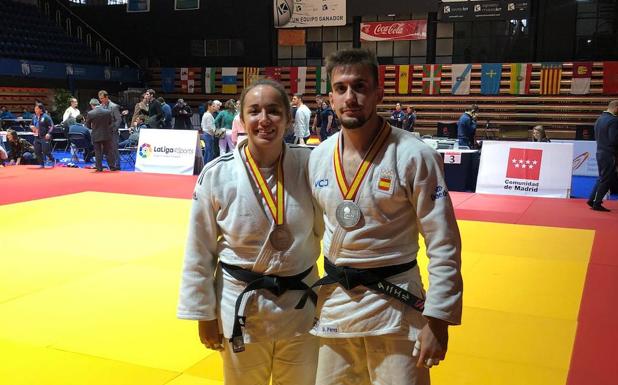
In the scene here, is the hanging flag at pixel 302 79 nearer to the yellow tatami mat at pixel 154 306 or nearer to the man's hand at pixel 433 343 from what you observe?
the yellow tatami mat at pixel 154 306

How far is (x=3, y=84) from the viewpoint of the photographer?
803 inches

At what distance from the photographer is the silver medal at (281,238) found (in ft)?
7.89

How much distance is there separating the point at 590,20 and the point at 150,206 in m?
15.5

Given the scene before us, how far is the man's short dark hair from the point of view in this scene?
2248 mm

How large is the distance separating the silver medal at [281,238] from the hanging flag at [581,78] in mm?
19114

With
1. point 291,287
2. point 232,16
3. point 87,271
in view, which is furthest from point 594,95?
point 291,287

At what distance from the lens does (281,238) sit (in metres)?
2.41

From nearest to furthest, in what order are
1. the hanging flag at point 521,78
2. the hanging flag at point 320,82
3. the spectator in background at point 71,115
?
the spectator in background at point 71,115, the hanging flag at point 521,78, the hanging flag at point 320,82

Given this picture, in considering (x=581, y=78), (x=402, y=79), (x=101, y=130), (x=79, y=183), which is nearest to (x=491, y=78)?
(x=581, y=78)

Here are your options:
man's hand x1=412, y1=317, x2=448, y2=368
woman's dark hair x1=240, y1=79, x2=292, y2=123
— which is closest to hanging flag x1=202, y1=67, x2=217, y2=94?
woman's dark hair x1=240, y1=79, x2=292, y2=123

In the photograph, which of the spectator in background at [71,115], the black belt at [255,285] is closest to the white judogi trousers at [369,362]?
the black belt at [255,285]

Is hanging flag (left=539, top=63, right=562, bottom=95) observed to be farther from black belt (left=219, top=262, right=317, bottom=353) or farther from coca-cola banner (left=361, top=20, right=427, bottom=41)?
black belt (left=219, top=262, right=317, bottom=353)

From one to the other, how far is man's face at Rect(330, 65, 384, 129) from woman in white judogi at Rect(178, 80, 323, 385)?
299mm

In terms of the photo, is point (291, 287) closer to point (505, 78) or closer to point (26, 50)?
point (505, 78)
